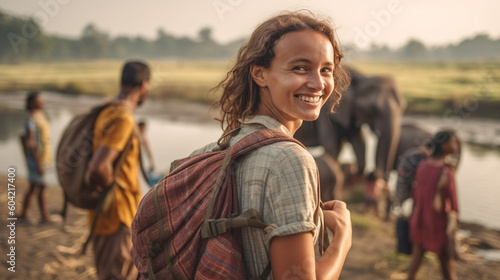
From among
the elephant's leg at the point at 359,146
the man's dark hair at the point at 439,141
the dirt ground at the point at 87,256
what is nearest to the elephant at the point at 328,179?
the dirt ground at the point at 87,256

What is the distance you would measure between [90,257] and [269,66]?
4.46 meters

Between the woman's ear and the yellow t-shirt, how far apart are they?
1617 millimetres

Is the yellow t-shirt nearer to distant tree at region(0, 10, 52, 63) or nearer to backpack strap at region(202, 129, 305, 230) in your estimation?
backpack strap at region(202, 129, 305, 230)

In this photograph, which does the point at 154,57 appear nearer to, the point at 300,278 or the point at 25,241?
the point at 25,241

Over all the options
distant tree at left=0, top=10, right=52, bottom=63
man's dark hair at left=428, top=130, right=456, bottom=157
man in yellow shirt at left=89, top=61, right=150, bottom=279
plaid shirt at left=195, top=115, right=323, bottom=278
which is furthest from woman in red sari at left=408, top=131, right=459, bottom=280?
distant tree at left=0, top=10, right=52, bottom=63

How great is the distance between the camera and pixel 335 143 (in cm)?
774

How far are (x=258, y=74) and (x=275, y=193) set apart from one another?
1.26 feet

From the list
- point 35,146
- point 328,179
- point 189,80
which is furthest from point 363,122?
point 189,80

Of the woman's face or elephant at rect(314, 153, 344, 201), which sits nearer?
the woman's face

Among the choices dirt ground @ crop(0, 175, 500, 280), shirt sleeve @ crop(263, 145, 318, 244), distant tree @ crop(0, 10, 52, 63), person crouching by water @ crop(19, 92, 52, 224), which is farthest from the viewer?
distant tree @ crop(0, 10, 52, 63)

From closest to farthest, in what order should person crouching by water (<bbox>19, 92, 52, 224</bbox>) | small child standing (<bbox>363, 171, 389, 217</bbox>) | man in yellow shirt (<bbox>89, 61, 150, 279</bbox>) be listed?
man in yellow shirt (<bbox>89, 61, 150, 279</bbox>), person crouching by water (<bbox>19, 92, 52, 224</bbox>), small child standing (<bbox>363, 171, 389, 217</bbox>)

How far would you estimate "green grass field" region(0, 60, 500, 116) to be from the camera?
15.9m

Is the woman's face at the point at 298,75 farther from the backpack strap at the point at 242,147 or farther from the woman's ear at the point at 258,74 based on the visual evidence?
the backpack strap at the point at 242,147

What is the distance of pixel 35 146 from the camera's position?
6.00 metres
